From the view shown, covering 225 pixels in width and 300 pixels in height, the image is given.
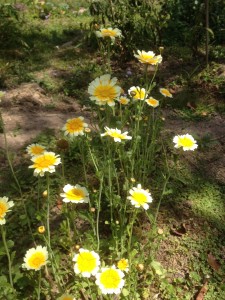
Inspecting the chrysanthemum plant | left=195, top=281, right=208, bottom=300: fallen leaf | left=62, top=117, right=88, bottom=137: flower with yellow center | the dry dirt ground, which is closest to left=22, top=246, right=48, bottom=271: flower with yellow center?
the chrysanthemum plant

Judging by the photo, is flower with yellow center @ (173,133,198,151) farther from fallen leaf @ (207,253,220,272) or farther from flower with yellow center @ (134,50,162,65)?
fallen leaf @ (207,253,220,272)

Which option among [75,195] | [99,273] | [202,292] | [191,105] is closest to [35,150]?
[75,195]

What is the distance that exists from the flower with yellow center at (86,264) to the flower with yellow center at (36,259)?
0.19m

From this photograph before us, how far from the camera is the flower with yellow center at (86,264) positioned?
4.82 ft

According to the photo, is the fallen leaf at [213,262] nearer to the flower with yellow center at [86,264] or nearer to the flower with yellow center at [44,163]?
the flower with yellow center at [86,264]

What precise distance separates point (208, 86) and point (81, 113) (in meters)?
1.57

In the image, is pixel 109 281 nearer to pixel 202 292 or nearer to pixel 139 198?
pixel 139 198

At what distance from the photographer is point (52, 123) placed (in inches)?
131

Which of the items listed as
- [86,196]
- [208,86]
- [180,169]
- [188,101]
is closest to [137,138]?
[86,196]

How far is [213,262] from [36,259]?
1194mm

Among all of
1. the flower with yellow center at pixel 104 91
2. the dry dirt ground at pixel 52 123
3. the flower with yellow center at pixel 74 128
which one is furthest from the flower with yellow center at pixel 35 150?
the dry dirt ground at pixel 52 123

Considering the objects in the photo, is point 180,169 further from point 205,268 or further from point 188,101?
point 188,101

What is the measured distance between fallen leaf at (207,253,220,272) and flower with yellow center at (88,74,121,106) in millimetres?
1201

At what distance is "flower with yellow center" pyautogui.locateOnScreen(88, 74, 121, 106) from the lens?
185cm
